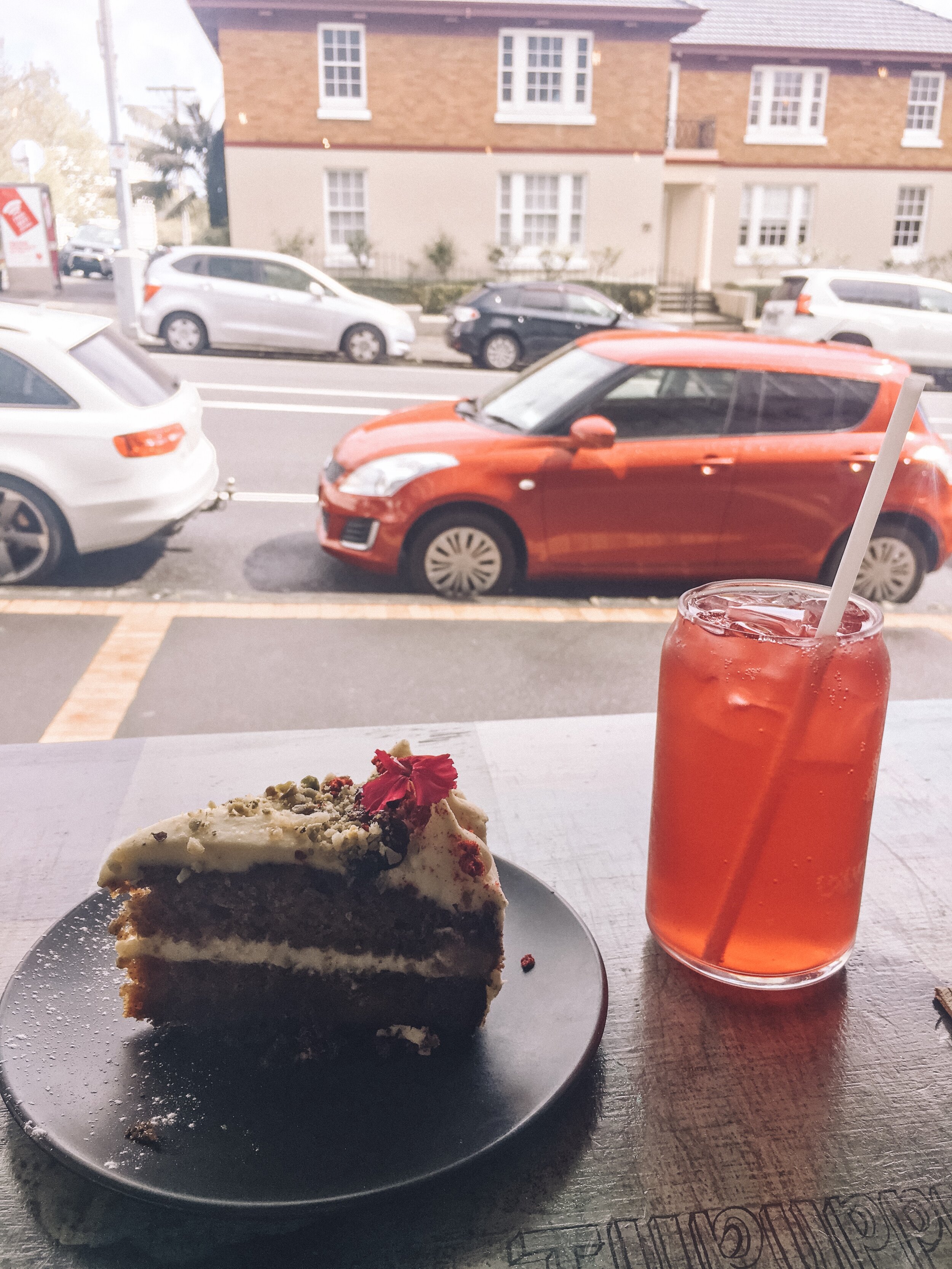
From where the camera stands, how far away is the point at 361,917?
0.84 m

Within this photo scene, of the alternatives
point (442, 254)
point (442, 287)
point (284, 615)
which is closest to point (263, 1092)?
point (284, 615)

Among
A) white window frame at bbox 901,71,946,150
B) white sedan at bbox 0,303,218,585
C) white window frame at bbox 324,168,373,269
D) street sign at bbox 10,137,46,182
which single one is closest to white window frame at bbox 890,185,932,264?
white window frame at bbox 901,71,946,150

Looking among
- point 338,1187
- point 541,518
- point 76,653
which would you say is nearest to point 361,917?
point 338,1187

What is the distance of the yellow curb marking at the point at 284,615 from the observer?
4.12 metres

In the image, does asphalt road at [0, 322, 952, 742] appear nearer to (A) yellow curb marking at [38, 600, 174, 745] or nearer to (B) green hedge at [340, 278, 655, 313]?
(A) yellow curb marking at [38, 600, 174, 745]

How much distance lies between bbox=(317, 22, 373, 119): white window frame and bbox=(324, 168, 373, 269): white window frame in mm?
872

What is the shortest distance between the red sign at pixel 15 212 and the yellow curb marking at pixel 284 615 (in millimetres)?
14712

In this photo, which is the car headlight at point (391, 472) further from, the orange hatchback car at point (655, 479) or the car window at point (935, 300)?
the car window at point (935, 300)


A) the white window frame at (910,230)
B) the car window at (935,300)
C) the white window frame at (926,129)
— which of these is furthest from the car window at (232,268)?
the white window frame at (926,129)

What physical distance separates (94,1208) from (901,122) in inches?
931

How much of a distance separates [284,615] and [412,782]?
377 cm

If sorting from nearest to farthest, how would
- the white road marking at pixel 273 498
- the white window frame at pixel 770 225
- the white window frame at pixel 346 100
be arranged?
the white road marking at pixel 273 498
the white window frame at pixel 346 100
the white window frame at pixel 770 225

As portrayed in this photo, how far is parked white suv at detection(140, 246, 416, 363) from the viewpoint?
35.7 feet

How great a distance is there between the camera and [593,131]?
18719 mm
